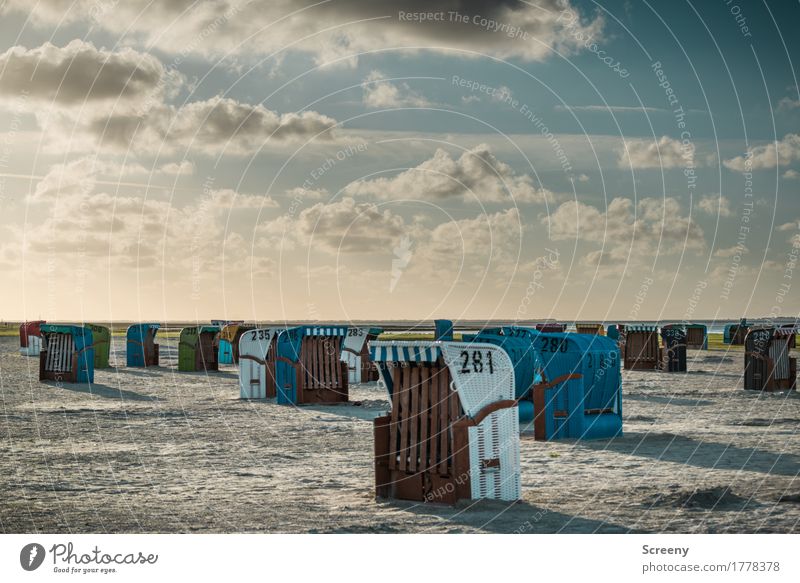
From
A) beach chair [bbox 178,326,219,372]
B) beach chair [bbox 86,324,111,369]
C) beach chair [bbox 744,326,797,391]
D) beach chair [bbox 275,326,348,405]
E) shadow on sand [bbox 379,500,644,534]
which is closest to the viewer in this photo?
shadow on sand [bbox 379,500,644,534]

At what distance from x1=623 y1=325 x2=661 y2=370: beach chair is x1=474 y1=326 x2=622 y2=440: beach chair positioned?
24271 mm

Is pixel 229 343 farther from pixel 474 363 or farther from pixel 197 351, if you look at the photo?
pixel 474 363

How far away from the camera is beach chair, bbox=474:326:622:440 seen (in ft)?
64.1

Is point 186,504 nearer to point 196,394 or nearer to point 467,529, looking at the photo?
point 467,529

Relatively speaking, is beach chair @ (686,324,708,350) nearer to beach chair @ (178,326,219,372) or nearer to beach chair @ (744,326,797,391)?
beach chair @ (744,326,797,391)

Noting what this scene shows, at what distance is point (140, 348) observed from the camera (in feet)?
156

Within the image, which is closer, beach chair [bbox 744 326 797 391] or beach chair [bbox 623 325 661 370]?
beach chair [bbox 744 326 797 391]

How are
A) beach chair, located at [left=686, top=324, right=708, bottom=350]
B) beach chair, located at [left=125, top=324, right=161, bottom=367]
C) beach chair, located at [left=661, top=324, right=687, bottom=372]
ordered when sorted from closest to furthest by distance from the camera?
beach chair, located at [left=661, top=324, right=687, bottom=372], beach chair, located at [left=125, top=324, right=161, bottom=367], beach chair, located at [left=686, top=324, right=708, bottom=350]

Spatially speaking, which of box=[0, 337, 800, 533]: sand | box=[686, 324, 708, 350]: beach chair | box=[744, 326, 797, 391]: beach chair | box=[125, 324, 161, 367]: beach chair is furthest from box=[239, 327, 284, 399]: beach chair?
box=[686, 324, 708, 350]: beach chair

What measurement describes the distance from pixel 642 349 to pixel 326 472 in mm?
31821

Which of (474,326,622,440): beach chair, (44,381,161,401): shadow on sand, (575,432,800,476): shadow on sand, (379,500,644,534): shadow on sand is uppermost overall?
(474,326,622,440): beach chair

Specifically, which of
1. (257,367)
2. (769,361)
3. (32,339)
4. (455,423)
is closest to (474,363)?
(455,423)

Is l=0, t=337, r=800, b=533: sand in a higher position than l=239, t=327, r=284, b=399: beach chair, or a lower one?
lower

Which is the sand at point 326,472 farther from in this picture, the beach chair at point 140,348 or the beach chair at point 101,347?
the beach chair at point 140,348
